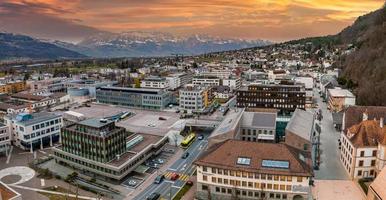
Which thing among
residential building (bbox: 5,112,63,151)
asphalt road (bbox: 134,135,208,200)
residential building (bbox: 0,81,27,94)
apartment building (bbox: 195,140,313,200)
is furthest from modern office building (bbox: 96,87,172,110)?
apartment building (bbox: 195,140,313,200)

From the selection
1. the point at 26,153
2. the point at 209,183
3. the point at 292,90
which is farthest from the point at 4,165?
the point at 292,90

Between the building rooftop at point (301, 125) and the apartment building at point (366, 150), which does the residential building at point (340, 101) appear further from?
the apartment building at point (366, 150)

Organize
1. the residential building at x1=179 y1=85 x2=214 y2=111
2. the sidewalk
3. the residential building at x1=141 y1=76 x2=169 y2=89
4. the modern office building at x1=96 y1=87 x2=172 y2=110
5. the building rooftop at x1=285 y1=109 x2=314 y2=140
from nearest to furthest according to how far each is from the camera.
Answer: the sidewalk, the building rooftop at x1=285 y1=109 x2=314 y2=140, the residential building at x1=179 y1=85 x2=214 y2=111, the modern office building at x1=96 y1=87 x2=172 y2=110, the residential building at x1=141 y1=76 x2=169 y2=89

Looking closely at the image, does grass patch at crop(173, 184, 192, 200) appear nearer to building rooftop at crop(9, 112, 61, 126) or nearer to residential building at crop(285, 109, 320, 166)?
residential building at crop(285, 109, 320, 166)

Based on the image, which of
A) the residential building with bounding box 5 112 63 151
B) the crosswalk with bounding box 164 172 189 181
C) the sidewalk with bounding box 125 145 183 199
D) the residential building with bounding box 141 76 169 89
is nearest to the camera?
the sidewalk with bounding box 125 145 183 199

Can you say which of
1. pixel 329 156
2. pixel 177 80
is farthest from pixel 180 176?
pixel 177 80

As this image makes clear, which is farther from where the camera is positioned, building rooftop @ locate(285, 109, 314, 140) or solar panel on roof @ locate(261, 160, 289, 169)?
building rooftop @ locate(285, 109, 314, 140)

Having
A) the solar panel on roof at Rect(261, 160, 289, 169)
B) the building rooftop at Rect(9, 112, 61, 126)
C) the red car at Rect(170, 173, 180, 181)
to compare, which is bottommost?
the red car at Rect(170, 173, 180, 181)
